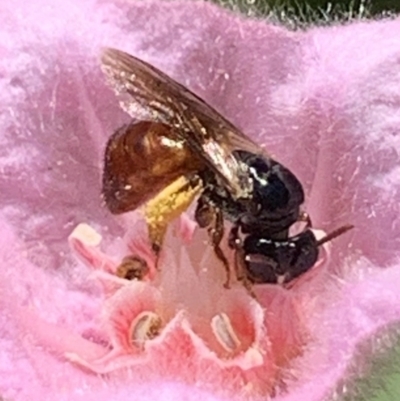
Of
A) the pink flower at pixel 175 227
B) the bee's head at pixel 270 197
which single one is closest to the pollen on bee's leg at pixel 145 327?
the pink flower at pixel 175 227

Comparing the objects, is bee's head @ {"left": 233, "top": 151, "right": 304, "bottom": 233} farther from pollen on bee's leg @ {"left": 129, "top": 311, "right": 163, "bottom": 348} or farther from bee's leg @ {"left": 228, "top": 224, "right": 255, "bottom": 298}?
pollen on bee's leg @ {"left": 129, "top": 311, "right": 163, "bottom": 348}

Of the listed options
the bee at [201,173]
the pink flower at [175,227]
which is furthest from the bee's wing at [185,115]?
the pink flower at [175,227]

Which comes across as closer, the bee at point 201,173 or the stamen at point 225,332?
the bee at point 201,173

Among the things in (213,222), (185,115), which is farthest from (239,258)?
(185,115)

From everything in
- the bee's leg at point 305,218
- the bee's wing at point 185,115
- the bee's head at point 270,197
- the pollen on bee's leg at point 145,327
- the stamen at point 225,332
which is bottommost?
the stamen at point 225,332

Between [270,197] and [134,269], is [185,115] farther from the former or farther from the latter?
[134,269]

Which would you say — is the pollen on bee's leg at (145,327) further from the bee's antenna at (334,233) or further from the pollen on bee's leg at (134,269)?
the bee's antenna at (334,233)

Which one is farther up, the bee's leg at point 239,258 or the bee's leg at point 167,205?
the bee's leg at point 167,205

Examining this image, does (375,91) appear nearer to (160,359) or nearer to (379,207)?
(379,207)

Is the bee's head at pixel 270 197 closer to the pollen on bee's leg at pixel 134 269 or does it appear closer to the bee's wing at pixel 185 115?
the bee's wing at pixel 185 115
